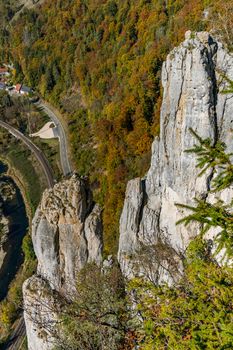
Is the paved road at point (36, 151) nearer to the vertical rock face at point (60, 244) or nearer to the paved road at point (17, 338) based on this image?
the paved road at point (17, 338)

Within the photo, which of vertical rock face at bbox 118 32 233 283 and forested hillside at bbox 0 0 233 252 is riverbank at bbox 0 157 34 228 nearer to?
forested hillside at bbox 0 0 233 252

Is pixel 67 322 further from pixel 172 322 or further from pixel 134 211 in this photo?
pixel 172 322

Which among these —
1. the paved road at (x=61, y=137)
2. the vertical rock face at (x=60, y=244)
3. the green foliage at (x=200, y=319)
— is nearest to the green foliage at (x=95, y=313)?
the vertical rock face at (x=60, y=244)

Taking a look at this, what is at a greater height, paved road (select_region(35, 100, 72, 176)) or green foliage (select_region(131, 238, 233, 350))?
paved road (select_region(35, 100, 72, 176))

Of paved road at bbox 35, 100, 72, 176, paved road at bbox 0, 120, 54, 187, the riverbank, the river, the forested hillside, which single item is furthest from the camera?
paved road at bbox 35, 100, 72, 176

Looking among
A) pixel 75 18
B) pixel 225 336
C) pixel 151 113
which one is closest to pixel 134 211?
pixel 225 336

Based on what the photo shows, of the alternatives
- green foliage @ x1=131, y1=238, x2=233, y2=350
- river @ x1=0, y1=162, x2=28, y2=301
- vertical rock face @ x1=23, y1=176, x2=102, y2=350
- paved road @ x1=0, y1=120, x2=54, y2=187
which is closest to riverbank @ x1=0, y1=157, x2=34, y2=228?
river @ x1=0, y1=162, x2=28, y2=301

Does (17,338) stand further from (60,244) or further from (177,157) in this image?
(177,157)

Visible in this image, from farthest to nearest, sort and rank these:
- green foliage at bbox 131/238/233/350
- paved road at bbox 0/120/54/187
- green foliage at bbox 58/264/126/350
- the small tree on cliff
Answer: paved road at bbox 0/120/54/187 < green foliage at bbox 58/264/126/350 < green foliage at bbox 131/238/233/350 < the small tree on cliff
